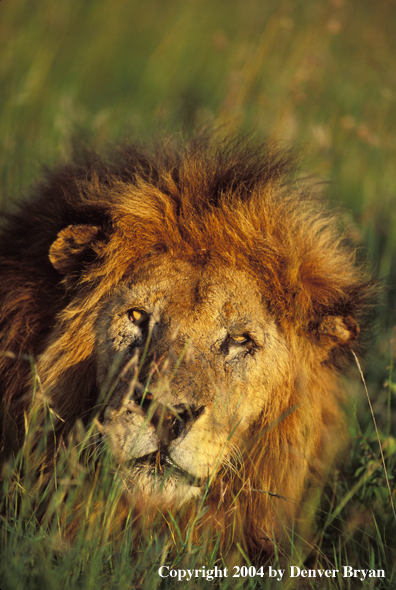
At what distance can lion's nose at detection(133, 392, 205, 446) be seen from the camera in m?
2.27

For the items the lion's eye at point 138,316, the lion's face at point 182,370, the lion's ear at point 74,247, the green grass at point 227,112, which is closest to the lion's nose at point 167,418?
the lion's face at point 182,370

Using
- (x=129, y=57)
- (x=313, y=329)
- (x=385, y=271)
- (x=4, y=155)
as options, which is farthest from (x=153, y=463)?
(x=129, y=57)

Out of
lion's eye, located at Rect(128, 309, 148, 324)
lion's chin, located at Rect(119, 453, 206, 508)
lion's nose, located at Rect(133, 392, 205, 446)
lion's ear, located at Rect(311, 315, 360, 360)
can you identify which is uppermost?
lion's ear, located at Rect(311, 315, 360, 360)

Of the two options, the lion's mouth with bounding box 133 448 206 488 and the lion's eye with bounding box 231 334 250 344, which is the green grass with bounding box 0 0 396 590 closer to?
the lion's mouth with bounding box 133 448 206 488

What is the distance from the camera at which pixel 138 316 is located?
8.73ft

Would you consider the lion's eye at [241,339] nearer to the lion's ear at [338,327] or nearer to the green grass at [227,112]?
the lion's ear at [338,327]

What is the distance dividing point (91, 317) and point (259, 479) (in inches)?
40.2

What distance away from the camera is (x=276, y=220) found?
9.50ft

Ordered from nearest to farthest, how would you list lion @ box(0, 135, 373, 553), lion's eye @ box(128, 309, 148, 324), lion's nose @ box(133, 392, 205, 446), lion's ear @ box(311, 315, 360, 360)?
lion's nose @ box(133, 392, 205, 446)
lion @ box(0, 135, 373, 553)
lion's eye @ box(128, 309, 148, 324)
lion's ear @ box(311, 315, 360, 360)

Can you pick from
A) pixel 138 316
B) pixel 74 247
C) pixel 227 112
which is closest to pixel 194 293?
pixel 138 316

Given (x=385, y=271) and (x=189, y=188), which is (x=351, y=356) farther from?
(x=385, y=271)

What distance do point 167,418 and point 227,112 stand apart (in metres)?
4.27

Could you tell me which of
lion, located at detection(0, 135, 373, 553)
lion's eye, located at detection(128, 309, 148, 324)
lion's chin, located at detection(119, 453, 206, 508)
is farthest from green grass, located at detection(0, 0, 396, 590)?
lion's eye, located at detection(128, 309, 148, 324)

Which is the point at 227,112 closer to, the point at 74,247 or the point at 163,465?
the point at 74,247
